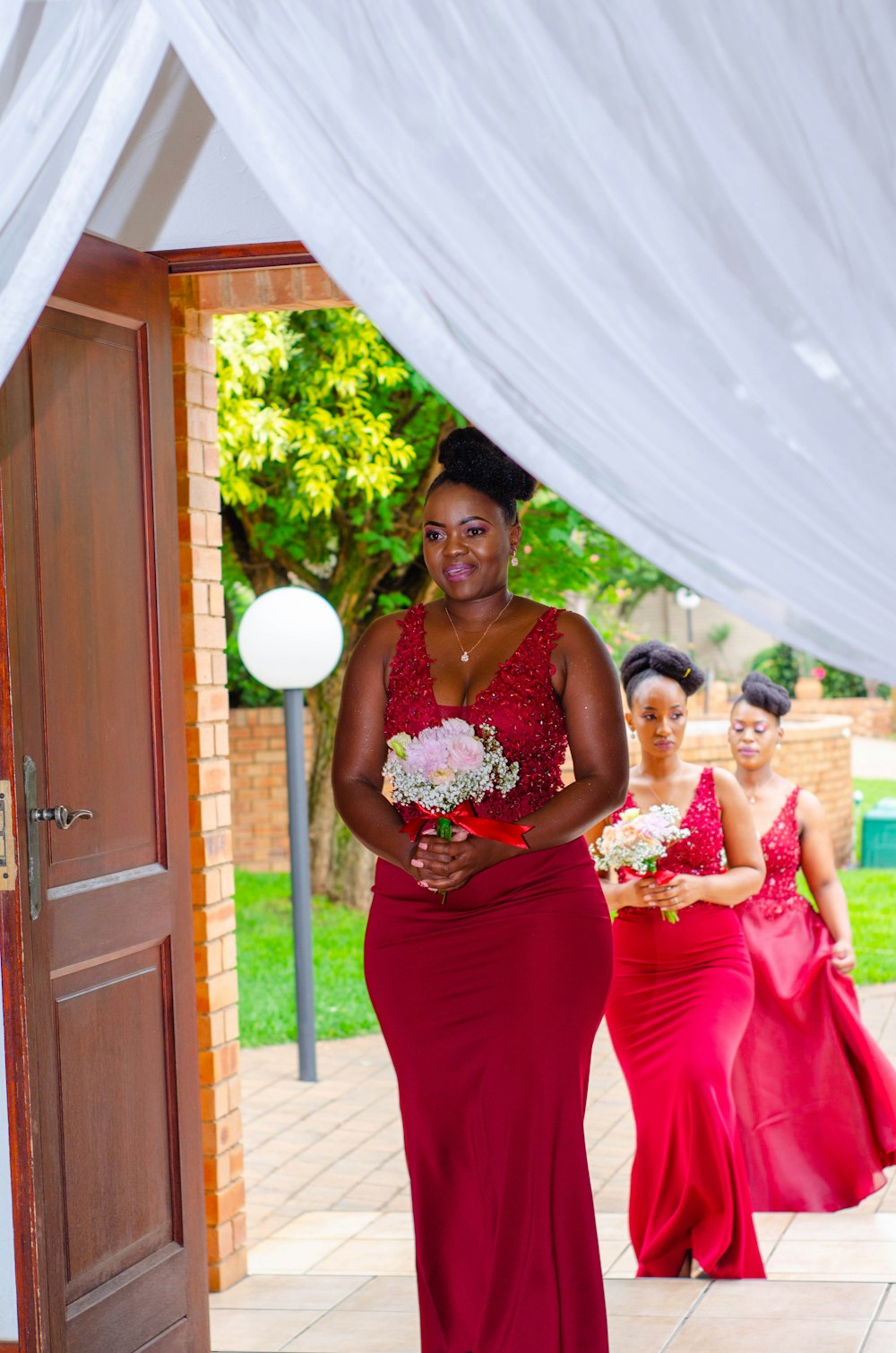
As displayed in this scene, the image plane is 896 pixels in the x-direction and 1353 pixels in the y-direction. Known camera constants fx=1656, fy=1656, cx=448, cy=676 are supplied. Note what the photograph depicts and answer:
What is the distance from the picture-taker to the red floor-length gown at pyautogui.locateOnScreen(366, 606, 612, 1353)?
357 centimetres

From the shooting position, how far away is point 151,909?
161 inches

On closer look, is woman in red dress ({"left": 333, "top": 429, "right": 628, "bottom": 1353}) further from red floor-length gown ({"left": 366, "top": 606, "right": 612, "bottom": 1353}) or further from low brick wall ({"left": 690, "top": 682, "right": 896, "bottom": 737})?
low brick wall ({"left": 690, "top": 682, "right": 896, "bottom": 737})

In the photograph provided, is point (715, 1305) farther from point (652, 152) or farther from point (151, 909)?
point (652, 152)

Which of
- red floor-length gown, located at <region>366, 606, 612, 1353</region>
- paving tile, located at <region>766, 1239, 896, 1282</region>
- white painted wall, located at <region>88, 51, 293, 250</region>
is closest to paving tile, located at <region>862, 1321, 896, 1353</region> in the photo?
paving tile, located at <region>766, 1239, 896, 1282</region>

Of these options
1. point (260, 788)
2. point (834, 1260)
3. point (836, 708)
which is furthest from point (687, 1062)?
point (836, 708)

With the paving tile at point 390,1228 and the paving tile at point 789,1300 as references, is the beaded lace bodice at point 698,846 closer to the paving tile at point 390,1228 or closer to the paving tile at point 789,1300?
the paving tile at point 789,1300

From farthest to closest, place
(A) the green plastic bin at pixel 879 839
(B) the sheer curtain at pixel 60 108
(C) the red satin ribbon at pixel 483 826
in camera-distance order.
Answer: (A) the green plastic bin at pixel 879 839
(C) the red satin ribbon at pixel 483 826
(B) the sheer curtain at pixel 60 108

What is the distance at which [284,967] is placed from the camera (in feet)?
39.5

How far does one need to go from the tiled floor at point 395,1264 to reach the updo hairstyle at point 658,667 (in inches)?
72.0

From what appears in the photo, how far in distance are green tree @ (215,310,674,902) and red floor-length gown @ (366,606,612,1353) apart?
591 cm

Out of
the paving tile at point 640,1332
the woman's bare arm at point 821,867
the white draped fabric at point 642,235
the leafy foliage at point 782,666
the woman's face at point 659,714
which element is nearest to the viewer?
the white draped fabric at point 642,235

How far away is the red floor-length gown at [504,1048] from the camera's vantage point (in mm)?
3574

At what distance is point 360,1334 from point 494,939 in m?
1.44

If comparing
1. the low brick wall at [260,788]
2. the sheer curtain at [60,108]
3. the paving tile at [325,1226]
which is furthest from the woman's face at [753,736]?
the low brick wall at [260,788]
